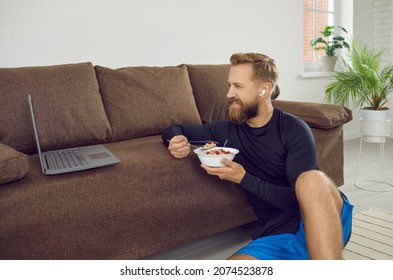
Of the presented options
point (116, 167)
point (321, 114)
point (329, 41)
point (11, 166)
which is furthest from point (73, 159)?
point (329, 41)

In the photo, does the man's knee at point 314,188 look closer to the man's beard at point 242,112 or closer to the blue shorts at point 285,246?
the blue shorts at point 285,246

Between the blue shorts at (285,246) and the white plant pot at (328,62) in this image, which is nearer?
the blue shorts at (285,246)

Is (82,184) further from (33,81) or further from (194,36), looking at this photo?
(194,36)

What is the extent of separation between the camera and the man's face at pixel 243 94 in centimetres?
157

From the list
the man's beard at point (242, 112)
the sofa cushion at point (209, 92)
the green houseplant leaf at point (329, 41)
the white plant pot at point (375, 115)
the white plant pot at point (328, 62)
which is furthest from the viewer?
the white plant pot at point (328, 62)

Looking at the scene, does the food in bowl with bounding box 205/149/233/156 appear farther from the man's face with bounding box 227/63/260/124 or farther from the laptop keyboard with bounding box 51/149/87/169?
the laptop keyboard with bounding box 51/149/87/169

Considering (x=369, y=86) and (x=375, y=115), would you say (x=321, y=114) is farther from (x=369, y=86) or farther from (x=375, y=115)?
(x=369, y=86)

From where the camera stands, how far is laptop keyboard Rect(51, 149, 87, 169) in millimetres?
1456

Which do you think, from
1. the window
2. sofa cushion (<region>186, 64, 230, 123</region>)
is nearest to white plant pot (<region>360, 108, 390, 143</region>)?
sofa cushion (<region>186, 64, 230, 123</region>)

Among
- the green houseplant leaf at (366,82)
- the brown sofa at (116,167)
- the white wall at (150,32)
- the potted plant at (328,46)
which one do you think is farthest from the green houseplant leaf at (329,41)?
the brown sofa at (116,167)

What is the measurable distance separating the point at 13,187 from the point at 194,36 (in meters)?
2.06

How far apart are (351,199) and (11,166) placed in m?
2.07
